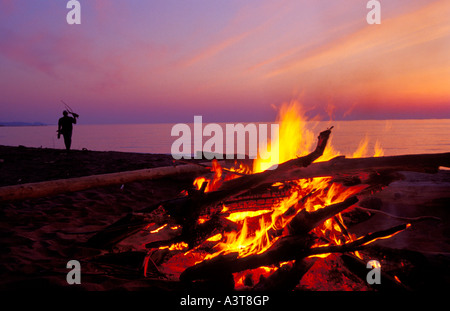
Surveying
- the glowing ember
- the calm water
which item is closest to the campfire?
the glowing ember

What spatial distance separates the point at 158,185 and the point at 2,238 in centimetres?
409

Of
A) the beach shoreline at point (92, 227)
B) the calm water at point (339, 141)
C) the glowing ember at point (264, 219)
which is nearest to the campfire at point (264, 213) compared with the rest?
the glowing ember at point (264, 219)

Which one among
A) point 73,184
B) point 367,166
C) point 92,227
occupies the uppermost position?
point 367,166

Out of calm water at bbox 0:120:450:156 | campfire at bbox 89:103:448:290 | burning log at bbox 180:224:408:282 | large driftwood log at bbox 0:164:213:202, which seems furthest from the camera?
calm water at bbox 0:120:450:156

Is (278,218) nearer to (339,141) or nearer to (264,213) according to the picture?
(264,213)

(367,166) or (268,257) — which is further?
(367,166)

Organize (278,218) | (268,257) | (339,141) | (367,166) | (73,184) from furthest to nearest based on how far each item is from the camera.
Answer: (339,141)
(73,184)
(278,218)
(367,166)
(268,257)

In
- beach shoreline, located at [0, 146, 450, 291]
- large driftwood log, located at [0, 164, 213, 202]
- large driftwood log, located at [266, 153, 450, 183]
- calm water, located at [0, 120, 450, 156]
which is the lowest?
beach shoreline, located at [0, 146, 450, 291]

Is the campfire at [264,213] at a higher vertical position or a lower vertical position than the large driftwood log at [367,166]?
lower

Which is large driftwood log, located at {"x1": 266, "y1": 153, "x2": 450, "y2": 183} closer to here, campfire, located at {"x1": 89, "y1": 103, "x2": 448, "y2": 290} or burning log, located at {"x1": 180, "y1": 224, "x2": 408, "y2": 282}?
campfire, located at {"x1": 89, "y1": 103, "x2": 448, "y2": 290}

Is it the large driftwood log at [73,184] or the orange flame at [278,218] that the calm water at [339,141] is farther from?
the large driftwood log at [73,184]

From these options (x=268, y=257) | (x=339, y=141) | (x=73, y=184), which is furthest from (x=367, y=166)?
(x=339, y=141)
